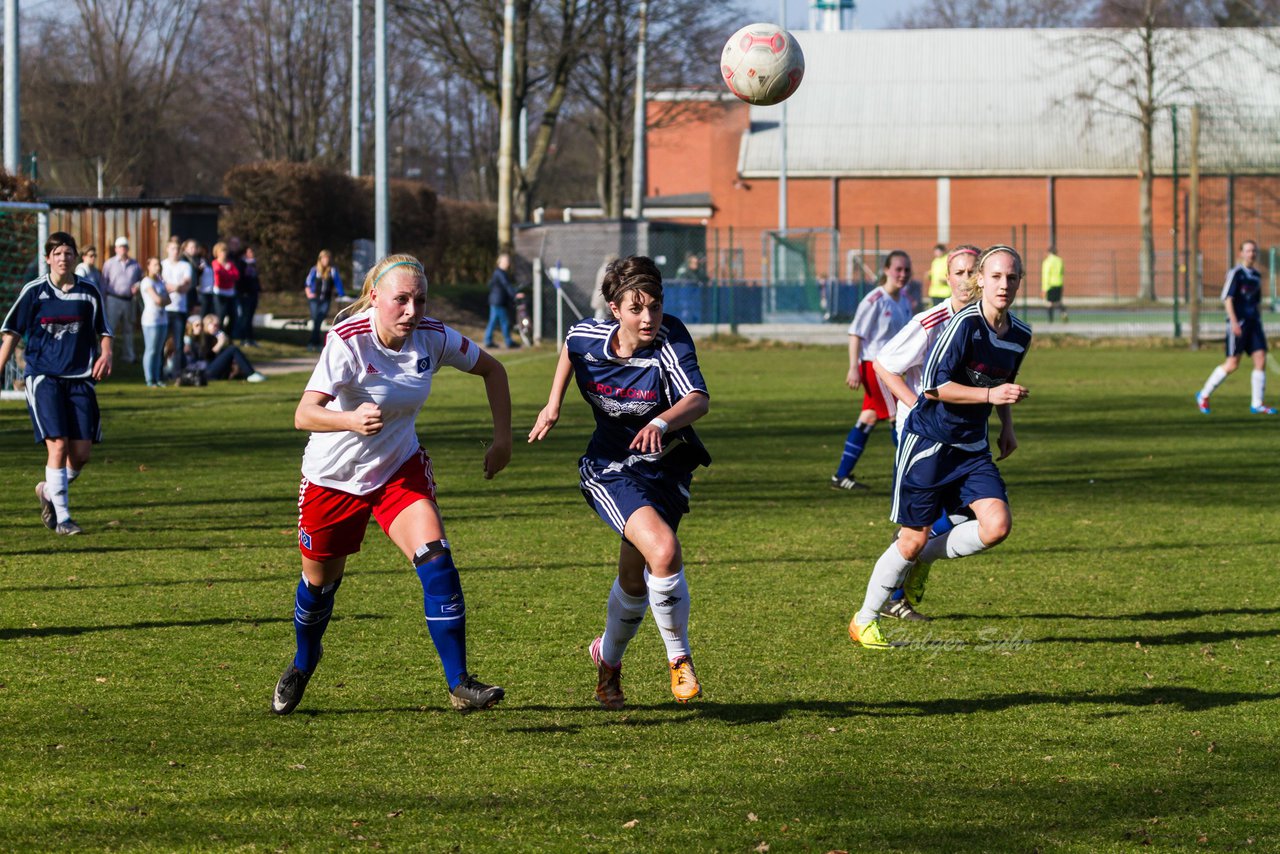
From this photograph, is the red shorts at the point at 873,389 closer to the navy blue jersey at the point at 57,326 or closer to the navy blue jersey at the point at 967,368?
the navy blue jersey at the point at 967,368

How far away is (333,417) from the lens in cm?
547

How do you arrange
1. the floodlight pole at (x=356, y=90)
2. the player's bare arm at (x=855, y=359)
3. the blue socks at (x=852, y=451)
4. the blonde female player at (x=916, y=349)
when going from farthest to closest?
the floodlight pole at (x=356, y=90) → the blue socks at (x=852, y=451) → the player's bare arm at (x=855, y=359) → the blonde female player at (x=916, y=349)

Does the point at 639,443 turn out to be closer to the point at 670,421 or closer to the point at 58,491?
the point at 670,421

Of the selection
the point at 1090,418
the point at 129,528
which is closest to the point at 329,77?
the point at 1090,418

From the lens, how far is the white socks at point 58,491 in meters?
10.2

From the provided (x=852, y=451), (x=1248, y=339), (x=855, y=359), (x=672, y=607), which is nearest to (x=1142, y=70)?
(x=1248, y=339)

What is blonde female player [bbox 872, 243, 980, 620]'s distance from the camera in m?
7.79

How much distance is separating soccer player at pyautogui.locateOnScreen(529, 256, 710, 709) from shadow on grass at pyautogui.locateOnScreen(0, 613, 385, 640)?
2154 millimetres

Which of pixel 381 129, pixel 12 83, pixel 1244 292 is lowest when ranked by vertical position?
pixel 1244 292

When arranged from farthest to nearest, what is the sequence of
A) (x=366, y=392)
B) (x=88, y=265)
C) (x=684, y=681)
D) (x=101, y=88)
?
(x=101, y=88)
(x=88, y=265)
(x=684, y=681)
(x=366, y=392)

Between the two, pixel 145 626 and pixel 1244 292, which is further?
pixel 1244 292

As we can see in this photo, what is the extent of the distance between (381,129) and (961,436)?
2155cm

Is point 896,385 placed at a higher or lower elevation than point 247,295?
lower

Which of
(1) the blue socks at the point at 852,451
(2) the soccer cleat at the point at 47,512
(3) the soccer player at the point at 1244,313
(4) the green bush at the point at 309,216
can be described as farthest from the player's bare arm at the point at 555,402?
(4) the green bush at the point at 309,216
